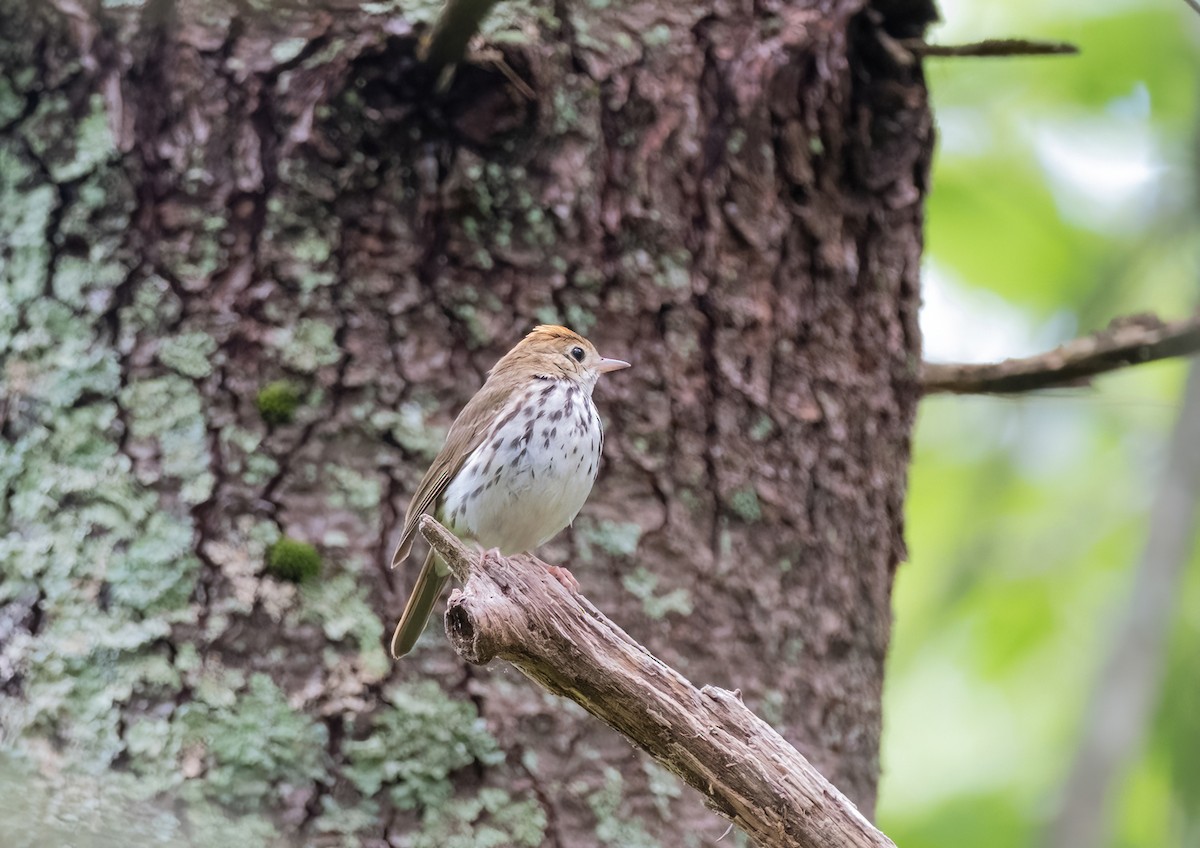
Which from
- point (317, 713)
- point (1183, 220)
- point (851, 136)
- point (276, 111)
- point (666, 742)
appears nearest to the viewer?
point (666, 742)

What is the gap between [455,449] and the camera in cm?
291

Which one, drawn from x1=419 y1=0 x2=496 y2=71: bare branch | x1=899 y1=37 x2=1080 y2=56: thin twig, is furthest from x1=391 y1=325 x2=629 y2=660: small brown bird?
x1=899 y1=37 x2=1080 y2=56: thin twig

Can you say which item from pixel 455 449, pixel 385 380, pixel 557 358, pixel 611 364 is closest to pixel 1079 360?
pixel 611 364

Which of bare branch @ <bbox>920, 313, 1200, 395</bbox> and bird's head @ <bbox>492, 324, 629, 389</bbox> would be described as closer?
bird's head @ <bbox>492, 324, 629, 389</bbox>

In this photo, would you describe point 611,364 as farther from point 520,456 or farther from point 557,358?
point 520,456

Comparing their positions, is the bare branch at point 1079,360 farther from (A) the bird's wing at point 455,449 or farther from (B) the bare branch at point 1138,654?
(A) the bird's wing at point 455,449

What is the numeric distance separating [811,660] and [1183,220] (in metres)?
3.15

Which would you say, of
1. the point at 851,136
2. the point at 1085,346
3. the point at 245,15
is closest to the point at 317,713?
the point at 245,15

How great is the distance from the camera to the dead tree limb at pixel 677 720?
2.03 metres

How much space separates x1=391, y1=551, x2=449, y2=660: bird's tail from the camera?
107 inches

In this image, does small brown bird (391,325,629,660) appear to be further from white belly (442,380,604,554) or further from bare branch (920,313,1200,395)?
bare branch (920,313,1200,395)

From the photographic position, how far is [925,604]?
218 inches

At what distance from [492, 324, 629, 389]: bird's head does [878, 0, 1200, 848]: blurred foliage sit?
2.52 metres

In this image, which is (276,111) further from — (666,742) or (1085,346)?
(1085,346)
